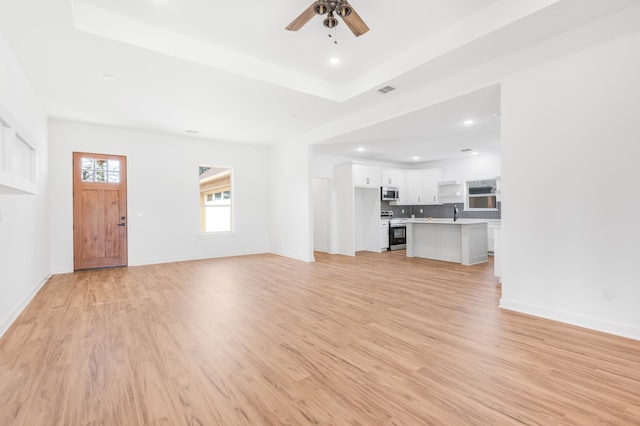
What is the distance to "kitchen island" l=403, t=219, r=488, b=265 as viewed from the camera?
20.6 ft

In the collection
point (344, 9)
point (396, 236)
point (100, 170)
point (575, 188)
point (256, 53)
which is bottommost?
point (396, 236)

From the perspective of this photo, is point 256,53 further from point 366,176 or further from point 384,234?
point 384,234

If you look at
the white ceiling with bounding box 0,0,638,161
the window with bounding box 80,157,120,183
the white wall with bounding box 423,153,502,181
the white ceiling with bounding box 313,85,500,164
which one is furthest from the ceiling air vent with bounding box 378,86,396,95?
the window with bounding box 80,157,120,183

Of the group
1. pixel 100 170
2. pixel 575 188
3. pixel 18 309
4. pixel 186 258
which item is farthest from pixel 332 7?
pixel 186 258

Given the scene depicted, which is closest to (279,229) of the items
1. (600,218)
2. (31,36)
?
(31,36)

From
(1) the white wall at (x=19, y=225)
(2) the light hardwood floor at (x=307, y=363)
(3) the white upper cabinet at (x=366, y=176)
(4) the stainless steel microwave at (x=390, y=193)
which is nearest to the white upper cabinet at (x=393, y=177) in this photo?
(4) the stainless steel microwave at (x=390, y=193)

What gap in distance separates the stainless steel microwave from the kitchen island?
1702 millimetres

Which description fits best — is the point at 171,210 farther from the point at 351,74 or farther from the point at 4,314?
the point at 351,74

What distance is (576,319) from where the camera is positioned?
9.52ft

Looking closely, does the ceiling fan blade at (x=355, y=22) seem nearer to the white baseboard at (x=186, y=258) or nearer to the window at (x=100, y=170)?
the window at (x=100, y=170)

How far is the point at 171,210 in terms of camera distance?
689 centimetres

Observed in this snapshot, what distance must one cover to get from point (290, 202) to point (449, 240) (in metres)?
3.86

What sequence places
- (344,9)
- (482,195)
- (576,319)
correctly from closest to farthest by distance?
(344,9), (576,319), (482,195)

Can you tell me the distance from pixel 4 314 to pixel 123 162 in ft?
13.7
